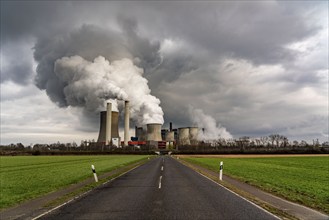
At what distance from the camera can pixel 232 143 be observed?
613ft

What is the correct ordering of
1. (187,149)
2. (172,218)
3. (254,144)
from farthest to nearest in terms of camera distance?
(254,144), (187,149), (172,218)

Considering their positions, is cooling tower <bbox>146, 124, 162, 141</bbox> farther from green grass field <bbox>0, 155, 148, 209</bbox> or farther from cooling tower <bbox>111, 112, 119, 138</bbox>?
green grass field <bbox>0, 155, 148, 209</bbox>

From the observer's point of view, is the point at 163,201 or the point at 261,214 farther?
the point at 163,201

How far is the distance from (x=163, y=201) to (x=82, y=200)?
11.0ft

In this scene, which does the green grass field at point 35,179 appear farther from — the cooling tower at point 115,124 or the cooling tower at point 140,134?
the cooling tower at point 140,134

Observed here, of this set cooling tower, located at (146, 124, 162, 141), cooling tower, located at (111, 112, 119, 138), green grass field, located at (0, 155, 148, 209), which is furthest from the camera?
cooling tower, located at (146, 124, 162, 141)

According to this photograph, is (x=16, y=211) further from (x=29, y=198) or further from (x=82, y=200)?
(x=29, y=198)

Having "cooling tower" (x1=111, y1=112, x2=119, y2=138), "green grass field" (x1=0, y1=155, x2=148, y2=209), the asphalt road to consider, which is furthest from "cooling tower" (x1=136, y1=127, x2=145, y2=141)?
the asphalt road

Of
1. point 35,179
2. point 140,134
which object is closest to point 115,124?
point 140,134

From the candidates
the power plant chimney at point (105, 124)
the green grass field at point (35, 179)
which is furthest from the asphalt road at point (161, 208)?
the power plant chimney at point (105, 124)

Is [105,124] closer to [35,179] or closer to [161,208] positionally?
[35,179]

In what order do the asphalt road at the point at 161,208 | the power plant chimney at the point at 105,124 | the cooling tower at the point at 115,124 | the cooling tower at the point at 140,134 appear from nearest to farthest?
the asphalt road at the point at 161,208
the power plant chimney at the point at 105,124
the cooling tower at the point at 115,124
the cooling tower at the point at 140,134

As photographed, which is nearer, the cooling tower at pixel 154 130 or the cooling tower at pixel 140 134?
the cooling tower at pixel 154 130

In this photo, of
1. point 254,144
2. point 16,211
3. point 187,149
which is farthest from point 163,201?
point 254,144
